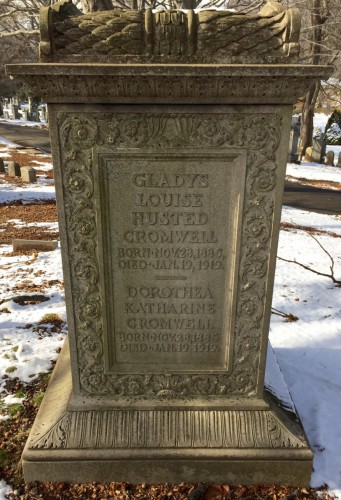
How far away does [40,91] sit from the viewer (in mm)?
2113

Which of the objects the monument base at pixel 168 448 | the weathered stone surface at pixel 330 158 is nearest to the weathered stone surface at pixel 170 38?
the monument base at pixel 168 448

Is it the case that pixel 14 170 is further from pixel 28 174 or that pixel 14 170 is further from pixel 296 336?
pixel 296 336

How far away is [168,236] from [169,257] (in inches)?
5.9

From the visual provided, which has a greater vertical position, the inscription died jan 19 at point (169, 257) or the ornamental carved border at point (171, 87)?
the ornamental carved border at point (171, 87)

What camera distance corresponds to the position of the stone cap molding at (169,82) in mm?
1964

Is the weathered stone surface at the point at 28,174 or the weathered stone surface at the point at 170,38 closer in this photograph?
the weathered stone surface at the point at 170,38

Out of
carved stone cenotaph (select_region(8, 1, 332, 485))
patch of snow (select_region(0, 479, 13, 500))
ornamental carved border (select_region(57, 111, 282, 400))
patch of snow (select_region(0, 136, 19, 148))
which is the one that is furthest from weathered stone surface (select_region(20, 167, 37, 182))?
patch of snow (select_region(0, 479, 13, 500))

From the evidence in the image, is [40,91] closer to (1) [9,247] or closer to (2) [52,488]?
(2) [52,488]

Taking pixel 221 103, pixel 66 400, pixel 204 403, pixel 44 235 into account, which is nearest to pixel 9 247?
pixel 44 235

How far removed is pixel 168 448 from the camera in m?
2.66

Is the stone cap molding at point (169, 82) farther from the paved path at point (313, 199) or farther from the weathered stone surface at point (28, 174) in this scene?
the weathered stone surface at point (28, 174)

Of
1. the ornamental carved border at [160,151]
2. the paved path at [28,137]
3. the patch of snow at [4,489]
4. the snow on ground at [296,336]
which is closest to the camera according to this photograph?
the ornamental carved border at [160,151]

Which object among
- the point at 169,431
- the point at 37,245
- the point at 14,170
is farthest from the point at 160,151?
the point at 14,170

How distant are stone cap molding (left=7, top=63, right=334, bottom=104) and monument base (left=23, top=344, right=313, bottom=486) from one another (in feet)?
6.84
